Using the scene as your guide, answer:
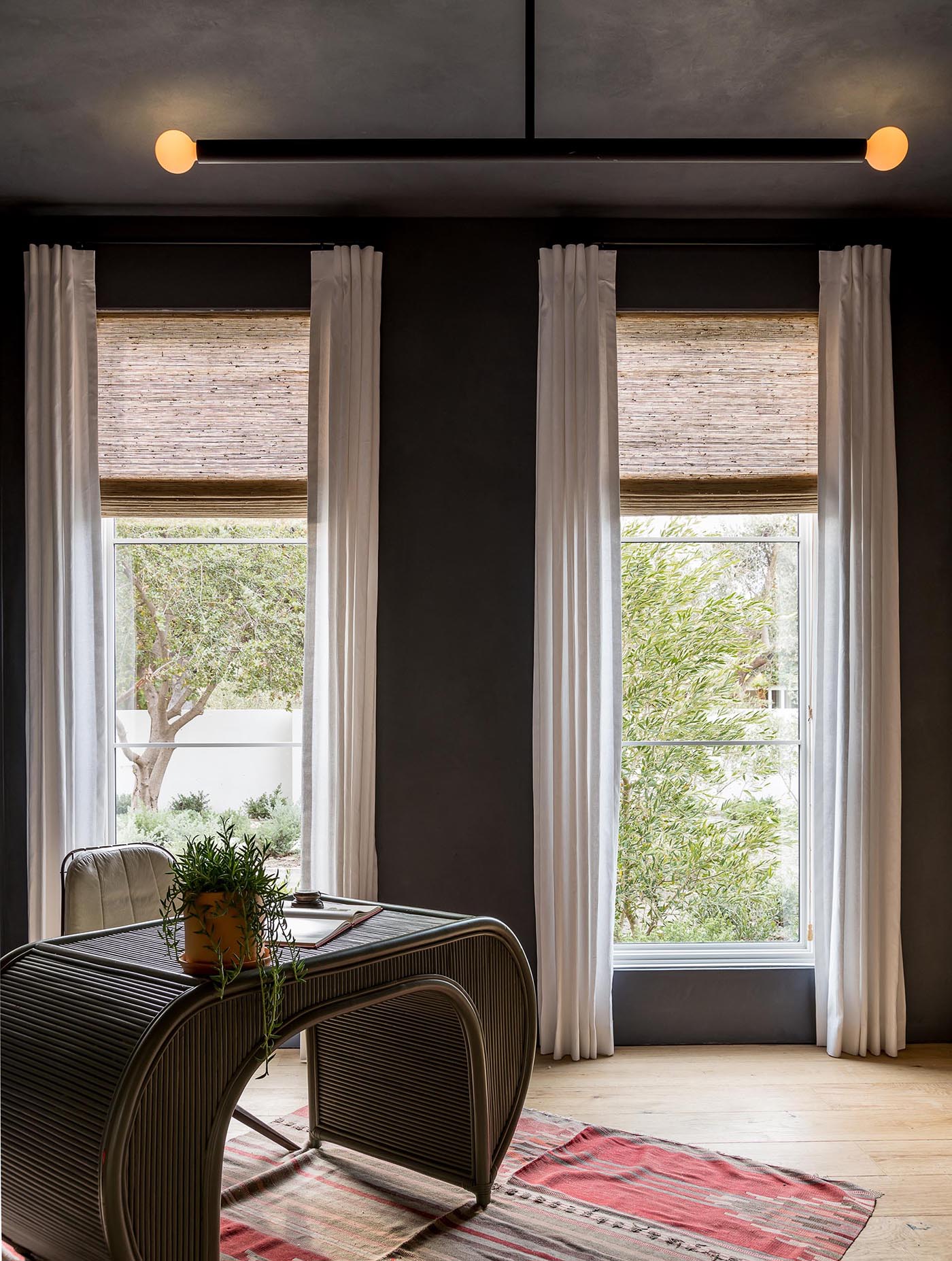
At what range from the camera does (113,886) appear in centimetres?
294

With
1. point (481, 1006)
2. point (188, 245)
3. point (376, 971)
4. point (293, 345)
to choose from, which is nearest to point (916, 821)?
point (481, 1006)

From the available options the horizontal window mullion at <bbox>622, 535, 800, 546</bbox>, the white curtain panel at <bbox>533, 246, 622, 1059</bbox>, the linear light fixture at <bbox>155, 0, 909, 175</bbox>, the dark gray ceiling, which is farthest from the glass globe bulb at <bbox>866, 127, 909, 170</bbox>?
the horizontal window mullion at <bbox>622, 535, 800, 546</bbox>

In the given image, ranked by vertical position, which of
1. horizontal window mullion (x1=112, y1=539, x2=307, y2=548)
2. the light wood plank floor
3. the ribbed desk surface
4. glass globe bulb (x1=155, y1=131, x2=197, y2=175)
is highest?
glass globe bulb (x1=155, y1=131, x2=197, y2=175)

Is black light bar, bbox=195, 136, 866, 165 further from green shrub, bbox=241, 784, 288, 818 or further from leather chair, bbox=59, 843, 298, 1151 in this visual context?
green shrub, bbox=241, 784, 288, 818

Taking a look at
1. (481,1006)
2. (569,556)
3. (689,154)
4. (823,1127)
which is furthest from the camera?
(569,556)

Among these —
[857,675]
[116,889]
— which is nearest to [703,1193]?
[116,889]

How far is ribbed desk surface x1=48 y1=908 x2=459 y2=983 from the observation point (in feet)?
7.23

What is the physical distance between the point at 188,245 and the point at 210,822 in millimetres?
2221

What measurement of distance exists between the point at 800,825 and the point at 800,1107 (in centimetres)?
111

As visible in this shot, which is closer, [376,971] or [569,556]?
[376,971]

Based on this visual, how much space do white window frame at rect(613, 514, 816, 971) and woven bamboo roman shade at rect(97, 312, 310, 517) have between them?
4.64 feet

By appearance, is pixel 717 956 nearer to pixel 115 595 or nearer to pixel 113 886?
pixel 113 886

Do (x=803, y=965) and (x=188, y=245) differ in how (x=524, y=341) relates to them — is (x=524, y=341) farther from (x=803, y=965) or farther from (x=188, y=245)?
(x=803, y=965)

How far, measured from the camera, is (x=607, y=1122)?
3211 millimetres
